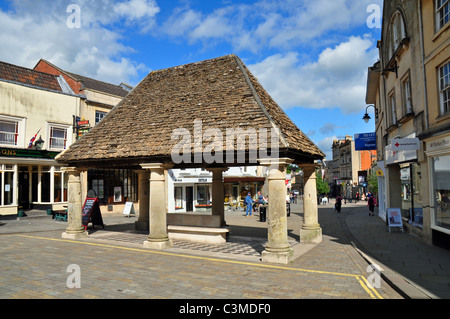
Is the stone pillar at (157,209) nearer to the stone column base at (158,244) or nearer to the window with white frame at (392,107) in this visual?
the stone column base at (158,244)

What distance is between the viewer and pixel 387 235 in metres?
14.9

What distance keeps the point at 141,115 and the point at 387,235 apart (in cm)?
1190

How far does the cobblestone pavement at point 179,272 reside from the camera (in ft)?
21.7

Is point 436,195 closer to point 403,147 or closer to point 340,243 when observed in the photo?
point 403,147

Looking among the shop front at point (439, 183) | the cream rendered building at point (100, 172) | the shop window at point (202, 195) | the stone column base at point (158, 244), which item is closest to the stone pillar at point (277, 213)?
the stone column base at point (158, 244)

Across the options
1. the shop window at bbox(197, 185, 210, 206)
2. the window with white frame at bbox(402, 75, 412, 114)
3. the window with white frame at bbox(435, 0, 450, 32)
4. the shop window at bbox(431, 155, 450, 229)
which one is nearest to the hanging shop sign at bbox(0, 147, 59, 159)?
the shop window at bbox(197, 185, 210, 206)

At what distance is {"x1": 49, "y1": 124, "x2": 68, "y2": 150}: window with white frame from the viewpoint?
23.5m

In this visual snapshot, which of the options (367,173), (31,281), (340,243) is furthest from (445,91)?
(367,173)

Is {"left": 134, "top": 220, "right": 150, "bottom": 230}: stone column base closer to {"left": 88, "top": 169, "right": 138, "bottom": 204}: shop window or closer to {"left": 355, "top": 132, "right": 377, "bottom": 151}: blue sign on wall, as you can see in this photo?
{"left": 88, "top": 169, "right": 138, "bottom": 204}: shop window

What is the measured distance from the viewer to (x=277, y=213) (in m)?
9.40

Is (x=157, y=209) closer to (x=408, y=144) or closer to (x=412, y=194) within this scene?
(x=408, y=144)

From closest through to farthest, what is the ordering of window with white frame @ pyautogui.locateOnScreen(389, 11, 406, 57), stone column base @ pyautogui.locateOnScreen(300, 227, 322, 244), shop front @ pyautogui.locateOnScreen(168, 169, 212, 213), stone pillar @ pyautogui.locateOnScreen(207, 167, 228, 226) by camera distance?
stone column base @ pyautogui.locateOnScreen(300, 227, 322, 244), window with white frame @ pyautogui.locateOnScreen(389, 11, 406, 57), stone pillar @ pyautogui.locateOnScreen(207, 167, 228, 226), shop front @ pyautogui.locateOnScreen(168, 169, 212, 213)

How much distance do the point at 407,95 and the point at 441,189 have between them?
201 inches
